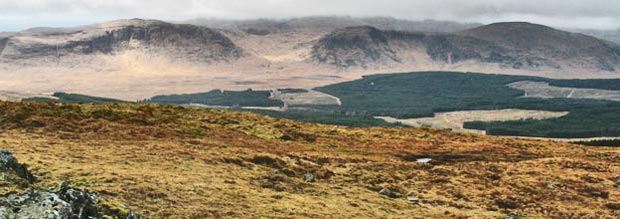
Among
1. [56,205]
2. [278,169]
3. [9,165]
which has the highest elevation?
[9,165]

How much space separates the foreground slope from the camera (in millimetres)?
30266

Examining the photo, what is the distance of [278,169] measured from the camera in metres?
43.1

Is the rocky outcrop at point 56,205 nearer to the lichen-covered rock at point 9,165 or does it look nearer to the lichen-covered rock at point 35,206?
the lichen-covered rock at point 35,206

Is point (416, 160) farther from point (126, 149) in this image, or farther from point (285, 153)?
point (126, 149)

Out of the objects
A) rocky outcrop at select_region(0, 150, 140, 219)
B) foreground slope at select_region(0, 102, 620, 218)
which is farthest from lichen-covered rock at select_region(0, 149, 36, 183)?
foreground slope at select_region(0, 102, 620, 218)

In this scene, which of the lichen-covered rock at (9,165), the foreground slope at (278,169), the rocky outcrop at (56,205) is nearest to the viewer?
the rocky outcrop at (56,205)

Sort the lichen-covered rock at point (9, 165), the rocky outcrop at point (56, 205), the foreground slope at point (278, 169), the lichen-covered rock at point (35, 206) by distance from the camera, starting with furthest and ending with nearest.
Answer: the foreground slope at point (278, 169) → the lichen-covered rock at point (9, 165) → the rocky outcrop at point (56, 205) → the lichen-covered rock at point (35, 206)

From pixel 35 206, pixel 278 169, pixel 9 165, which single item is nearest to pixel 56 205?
→ pixel 35 206

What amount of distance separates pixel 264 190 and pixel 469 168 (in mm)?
25309

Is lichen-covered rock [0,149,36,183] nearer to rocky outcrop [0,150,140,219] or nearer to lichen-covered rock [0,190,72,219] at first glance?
rocky outcrop [0,150,140,219]

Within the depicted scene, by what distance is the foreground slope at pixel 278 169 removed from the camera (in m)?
30.3

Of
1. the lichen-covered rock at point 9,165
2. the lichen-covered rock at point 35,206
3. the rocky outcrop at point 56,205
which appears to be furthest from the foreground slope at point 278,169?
the lichen-covered rock at point 35,206

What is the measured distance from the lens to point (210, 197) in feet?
97.4

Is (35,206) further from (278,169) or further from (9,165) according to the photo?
(278,169)
